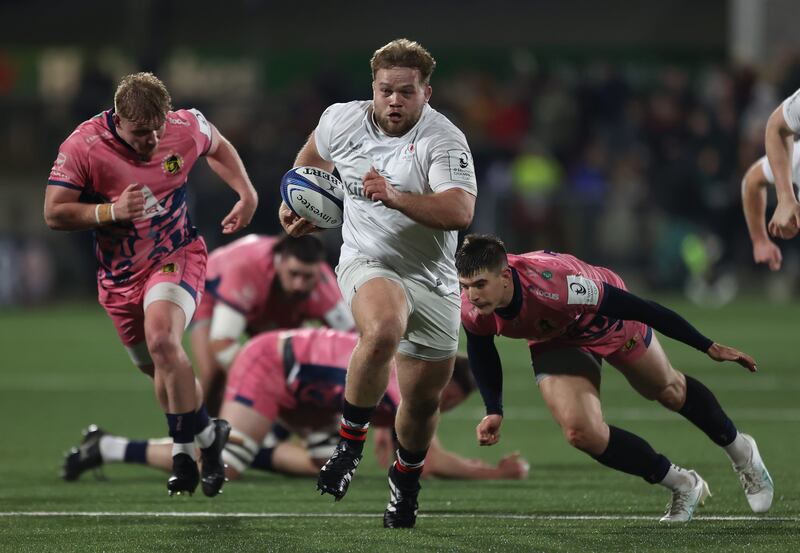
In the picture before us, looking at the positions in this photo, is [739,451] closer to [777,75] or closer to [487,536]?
[487,536]

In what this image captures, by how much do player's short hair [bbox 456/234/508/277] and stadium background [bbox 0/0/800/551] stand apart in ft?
3.96

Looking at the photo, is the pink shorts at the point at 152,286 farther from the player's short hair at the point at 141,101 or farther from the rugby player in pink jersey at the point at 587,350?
the rugby player in pink jersey at the point at 587,350

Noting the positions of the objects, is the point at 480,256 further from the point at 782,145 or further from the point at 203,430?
the point at 782,145

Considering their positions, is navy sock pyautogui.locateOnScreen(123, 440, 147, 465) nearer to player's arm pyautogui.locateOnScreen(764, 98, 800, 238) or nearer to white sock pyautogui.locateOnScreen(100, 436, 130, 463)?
white sock pyautogui.locateOnScreen(100, 436, 130, 463)

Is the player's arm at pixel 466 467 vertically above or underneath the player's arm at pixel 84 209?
underneath

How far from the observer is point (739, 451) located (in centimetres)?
729

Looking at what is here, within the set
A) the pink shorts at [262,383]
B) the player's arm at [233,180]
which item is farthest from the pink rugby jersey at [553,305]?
the pink shorts at [262,383]

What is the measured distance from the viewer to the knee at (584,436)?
6887 mm

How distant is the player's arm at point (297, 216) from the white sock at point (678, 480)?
209 centimetres

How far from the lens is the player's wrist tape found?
6898 mm

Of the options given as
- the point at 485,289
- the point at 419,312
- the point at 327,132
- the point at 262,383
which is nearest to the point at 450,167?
the point at 485,289

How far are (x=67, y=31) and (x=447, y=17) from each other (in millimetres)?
7332

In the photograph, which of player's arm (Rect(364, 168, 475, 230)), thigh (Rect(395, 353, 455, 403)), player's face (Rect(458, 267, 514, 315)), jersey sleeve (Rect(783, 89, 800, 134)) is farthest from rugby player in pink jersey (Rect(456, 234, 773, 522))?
jersey sleeve (Rect(783, 89, 800, 134))

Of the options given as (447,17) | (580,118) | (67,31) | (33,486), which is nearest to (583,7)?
(447,17)
